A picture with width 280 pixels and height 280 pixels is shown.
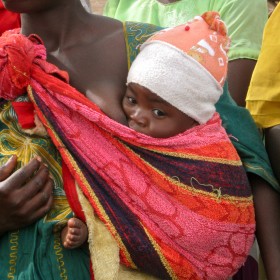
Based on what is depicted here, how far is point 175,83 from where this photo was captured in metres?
1.85

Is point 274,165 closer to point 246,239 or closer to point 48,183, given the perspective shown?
point 246,239

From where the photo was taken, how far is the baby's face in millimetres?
1850

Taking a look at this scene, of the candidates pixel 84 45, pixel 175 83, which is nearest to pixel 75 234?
pixel 175 83

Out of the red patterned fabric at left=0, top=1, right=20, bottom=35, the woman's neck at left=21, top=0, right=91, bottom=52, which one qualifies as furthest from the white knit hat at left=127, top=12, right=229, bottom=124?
the red patterned fabric at left=0, top=1, right=20, bottom=35

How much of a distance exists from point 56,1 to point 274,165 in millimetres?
851

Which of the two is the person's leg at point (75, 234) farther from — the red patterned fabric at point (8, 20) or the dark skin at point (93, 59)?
the red patterned fabric at point (8, 20)

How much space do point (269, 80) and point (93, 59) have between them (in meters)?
0.58

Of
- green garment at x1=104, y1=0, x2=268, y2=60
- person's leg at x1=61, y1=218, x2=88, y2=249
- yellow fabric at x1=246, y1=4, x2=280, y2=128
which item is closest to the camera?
person's leg at x1=61, y1=218, x2=88, y2=249

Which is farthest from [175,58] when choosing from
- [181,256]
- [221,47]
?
[181,256]

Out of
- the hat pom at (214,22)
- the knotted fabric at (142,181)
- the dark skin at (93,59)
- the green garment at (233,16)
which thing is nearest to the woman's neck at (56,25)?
the dark skin at (93,59)

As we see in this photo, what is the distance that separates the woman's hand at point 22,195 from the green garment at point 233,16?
1362 millimetres

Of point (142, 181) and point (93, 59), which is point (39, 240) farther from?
point (93, 59)

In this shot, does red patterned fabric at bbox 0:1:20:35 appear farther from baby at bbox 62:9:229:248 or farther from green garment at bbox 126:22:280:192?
baby at bbox 62:9:229:248

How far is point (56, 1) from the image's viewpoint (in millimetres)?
1923
